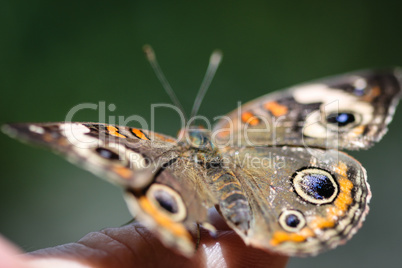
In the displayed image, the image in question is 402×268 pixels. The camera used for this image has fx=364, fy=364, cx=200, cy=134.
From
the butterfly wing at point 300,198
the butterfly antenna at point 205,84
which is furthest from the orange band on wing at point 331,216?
the butterfly antenna at point 205,84

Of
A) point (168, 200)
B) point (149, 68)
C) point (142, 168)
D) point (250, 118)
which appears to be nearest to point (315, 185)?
point (250, 118)

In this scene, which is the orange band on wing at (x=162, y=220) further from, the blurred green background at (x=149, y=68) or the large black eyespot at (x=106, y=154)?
the blurred green background at (x=149, y=68)

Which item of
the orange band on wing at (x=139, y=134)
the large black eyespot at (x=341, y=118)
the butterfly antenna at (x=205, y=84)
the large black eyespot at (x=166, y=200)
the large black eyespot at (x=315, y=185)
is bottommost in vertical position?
the large black eyespot at (x=166, y=200)

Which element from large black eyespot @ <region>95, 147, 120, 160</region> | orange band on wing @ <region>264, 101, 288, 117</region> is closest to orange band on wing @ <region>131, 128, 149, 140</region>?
large black eyespot @ <region>95, 147, 120, 160</region>

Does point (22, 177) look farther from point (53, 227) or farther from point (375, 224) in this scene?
point (375, 224)

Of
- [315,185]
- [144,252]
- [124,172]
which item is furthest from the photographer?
[144,252]

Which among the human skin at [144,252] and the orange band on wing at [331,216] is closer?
the orange band on wing at [331,216]

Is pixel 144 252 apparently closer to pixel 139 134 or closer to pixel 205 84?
pixel 139 134
